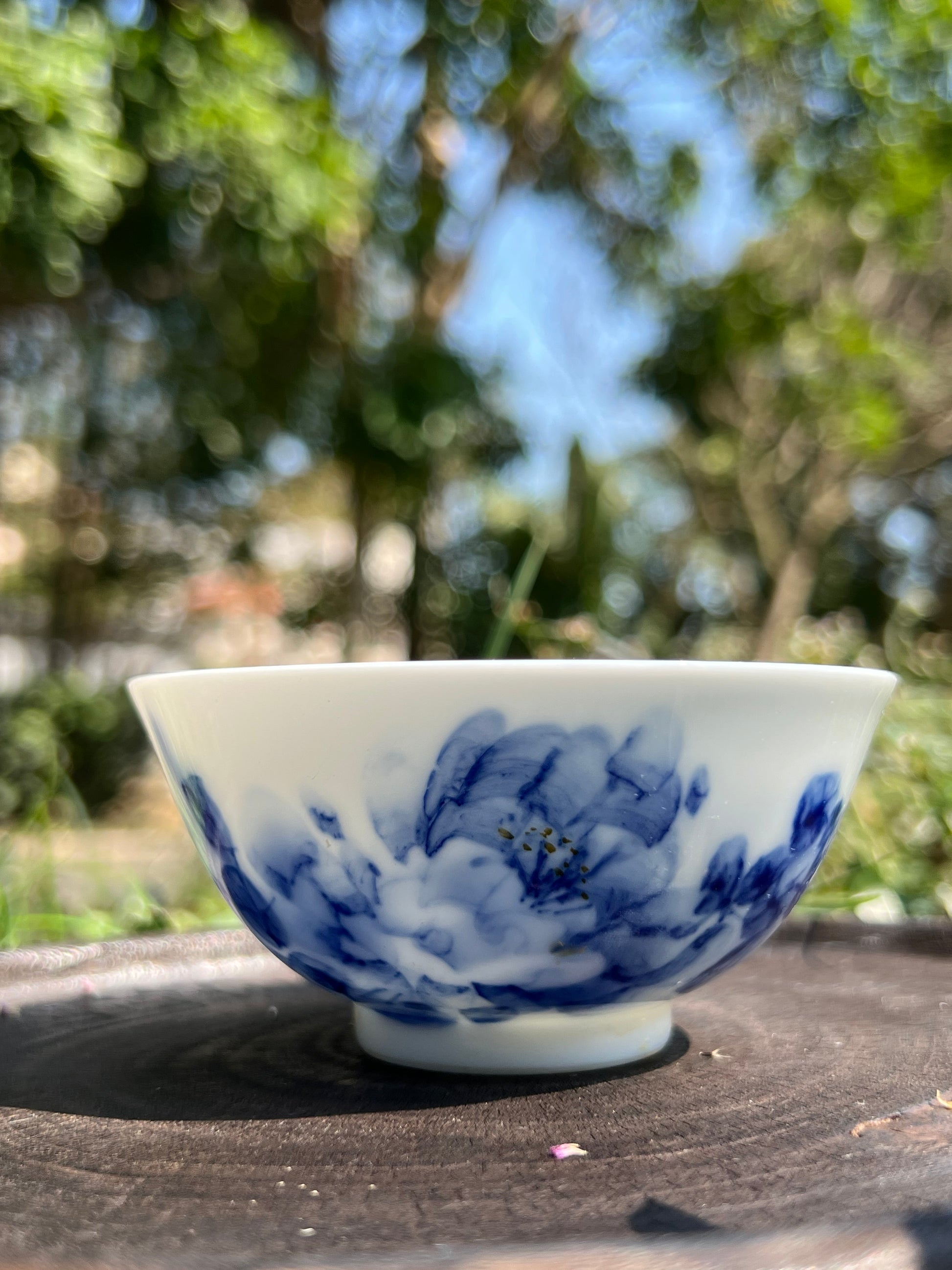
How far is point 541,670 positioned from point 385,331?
3.73m

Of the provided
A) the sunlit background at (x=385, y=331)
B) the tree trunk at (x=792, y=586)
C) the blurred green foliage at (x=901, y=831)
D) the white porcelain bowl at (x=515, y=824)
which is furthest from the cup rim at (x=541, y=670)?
the tree trunk at (x=792, y=586)

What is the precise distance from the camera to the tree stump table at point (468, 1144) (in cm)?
20

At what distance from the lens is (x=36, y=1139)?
27cm

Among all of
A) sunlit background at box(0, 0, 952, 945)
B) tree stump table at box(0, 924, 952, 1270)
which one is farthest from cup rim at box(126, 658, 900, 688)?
sunlit background at box(0, 0, 952, 945)

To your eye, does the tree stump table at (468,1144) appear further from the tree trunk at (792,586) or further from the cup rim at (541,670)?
the tree trunk at (792,586)

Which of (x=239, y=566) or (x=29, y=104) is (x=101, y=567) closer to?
(x=239, y=566)

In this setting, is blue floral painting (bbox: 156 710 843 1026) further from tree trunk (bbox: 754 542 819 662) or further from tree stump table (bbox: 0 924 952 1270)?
tree trunk (bbox: 754 542 819 662)

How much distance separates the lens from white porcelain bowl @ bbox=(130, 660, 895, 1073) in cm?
28

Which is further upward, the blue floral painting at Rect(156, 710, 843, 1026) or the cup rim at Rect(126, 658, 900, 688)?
the cup rim at Rect(126, 658, 900, 688)

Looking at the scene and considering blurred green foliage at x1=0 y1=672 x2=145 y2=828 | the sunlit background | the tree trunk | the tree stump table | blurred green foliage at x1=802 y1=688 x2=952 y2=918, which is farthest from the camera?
the tree trunk

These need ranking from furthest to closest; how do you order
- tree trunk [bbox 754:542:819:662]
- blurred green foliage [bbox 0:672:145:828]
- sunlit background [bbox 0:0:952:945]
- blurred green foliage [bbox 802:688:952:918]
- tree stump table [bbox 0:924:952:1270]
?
tree trunk [bbox 754:542:819:662]
blurred green foliage [bbox 0:672:145:828]
sunlit background [bbox 0:0:952:945]
blurred green foliage [bbox 802:688:952:918]
tree stump table [bbox 0:924:952:1270]

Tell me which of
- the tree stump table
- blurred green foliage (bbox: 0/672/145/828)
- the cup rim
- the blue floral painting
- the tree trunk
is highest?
the cup rim

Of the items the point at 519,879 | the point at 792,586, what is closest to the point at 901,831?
the point at 519,879

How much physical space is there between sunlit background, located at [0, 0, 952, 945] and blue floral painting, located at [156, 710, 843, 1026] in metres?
1.48
